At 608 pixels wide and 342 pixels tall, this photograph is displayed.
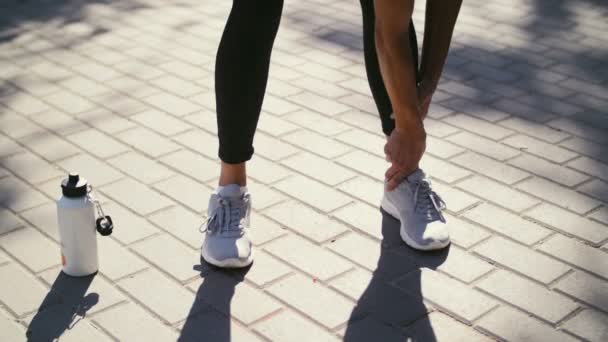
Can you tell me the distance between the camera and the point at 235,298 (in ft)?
8.83

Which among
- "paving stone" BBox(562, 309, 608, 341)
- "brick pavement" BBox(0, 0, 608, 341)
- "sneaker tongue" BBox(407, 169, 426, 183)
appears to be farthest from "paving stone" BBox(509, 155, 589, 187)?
"paving stone" BBox(562, 309, 608, 341)

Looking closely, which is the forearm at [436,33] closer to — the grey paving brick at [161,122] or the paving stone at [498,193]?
the paving stone at [498,193]

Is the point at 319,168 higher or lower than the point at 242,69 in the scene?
lower

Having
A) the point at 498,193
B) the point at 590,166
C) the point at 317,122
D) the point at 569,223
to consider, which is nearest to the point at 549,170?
the point at 590,166

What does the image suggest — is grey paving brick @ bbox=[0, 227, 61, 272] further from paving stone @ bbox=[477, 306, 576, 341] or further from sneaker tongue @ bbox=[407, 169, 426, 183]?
paving stone @ bbox=[477, 306, 576, 341]

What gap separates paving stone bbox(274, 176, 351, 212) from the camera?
3.24m

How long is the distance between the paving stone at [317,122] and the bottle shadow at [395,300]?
33.3 inches

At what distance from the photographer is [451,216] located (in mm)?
3184

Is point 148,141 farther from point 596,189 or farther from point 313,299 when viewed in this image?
point 596,189

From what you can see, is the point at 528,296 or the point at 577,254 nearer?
the point at 528,296

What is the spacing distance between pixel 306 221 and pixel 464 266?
0.57 meters

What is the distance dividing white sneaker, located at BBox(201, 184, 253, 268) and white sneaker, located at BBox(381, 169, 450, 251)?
1.68ft

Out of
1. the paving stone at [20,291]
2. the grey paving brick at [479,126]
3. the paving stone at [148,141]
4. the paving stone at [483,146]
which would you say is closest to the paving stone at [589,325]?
the paving stone at [483,146]

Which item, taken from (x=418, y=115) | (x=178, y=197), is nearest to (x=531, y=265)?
(x=418, y=115)
